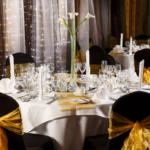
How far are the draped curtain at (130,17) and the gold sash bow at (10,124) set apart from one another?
6087 millimetres

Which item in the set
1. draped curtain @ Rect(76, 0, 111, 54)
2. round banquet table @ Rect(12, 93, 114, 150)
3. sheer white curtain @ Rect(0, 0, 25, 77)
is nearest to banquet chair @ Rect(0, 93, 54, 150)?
round banquet table @ Rect(12, 93, 114, 150)

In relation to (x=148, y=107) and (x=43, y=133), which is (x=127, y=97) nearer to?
(x=148, y=107)

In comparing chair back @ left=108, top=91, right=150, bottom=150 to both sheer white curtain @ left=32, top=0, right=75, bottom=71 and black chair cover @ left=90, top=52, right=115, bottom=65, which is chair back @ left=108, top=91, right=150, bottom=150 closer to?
black chair cover @ left=90, top=52, right=115, bottom=65

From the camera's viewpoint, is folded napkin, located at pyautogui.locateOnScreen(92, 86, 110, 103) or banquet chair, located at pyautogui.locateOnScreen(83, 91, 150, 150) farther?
folded napkin, located at pyautogui.locateOnScreen(92, 86, 110, 103)

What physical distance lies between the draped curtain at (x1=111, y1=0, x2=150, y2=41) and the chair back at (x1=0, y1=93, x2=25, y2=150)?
608 cm

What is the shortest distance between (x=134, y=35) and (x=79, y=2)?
140 inches

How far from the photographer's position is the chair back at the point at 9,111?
134 centimetres

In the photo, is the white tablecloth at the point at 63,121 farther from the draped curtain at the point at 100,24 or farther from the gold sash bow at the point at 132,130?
the draped curtain at the point at 100,24

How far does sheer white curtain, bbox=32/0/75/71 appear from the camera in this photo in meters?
3.91

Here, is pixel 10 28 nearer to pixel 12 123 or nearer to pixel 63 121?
pixel 63 121

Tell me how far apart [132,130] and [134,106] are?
6.1 inches

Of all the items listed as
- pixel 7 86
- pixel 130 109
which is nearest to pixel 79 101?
pixel 130 109

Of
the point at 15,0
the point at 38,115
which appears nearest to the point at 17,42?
the point at 15,0

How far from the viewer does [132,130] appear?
1404mm
